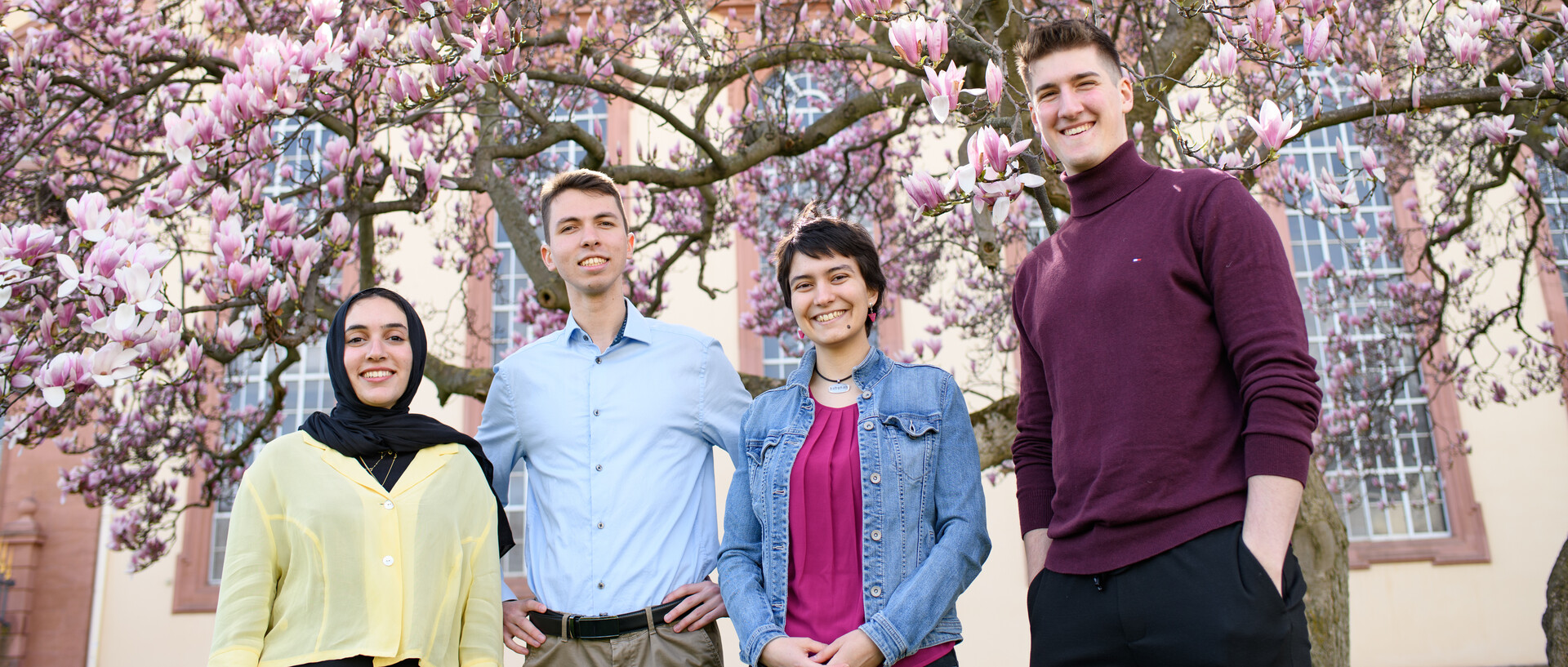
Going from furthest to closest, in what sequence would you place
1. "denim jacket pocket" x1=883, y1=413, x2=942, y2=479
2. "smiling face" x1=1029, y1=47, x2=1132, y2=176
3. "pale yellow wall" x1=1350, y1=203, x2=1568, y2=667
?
"pale yellow wall" x1=1350, y1=203, x2=1568, y2=667
"denim jacket pocket" x1=883, y1=413, x2=942, y2=479
"smiling face" x1=1029, y1=47, x2=1132, y2=176

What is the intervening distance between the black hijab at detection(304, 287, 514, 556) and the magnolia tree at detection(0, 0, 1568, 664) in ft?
1.86

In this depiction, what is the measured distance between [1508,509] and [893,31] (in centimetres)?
1100

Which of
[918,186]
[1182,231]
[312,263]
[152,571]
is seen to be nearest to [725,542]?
[918,186]

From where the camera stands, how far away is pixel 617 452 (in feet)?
8.75

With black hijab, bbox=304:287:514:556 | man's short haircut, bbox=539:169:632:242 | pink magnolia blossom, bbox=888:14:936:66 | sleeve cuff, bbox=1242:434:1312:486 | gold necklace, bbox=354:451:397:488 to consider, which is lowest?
sleeve cuff, bbox=1242:434:1312:486

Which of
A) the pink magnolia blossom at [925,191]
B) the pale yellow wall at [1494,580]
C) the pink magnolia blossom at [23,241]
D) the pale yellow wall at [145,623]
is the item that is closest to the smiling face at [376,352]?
the pink magnolia blossom at [23,241]

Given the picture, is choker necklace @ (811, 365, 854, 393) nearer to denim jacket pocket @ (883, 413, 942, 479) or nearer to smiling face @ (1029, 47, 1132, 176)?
denim jacket pocket @ (883, 413, 942, 479)

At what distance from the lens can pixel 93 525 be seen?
10250 millimetres

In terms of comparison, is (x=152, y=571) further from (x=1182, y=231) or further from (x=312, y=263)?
(x=1182, y=231)

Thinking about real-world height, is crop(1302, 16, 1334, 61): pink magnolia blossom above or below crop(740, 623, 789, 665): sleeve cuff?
above

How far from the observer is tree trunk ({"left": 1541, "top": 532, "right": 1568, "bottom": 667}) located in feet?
13.3

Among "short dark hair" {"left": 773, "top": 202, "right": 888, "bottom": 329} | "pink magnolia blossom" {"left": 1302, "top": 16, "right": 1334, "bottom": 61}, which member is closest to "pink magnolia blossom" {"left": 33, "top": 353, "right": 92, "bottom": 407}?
"short dark hair" {"left": 773, "top": 202, "right": 888, "bottom": 329}

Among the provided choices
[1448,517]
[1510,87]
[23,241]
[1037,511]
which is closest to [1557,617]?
[1510,87]

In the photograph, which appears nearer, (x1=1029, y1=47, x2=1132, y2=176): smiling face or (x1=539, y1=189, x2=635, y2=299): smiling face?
(x1=1029, y1=47, x2=1132, y2=176): smiling face
